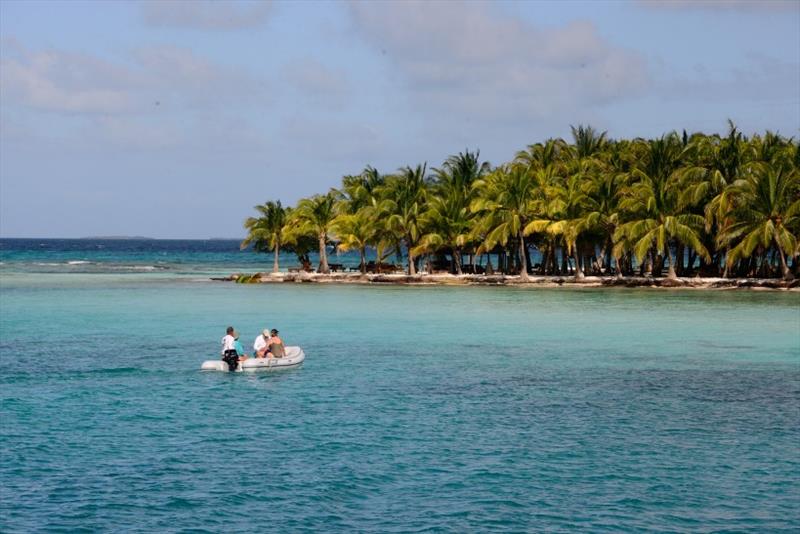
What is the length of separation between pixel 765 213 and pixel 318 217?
3663 centimetres

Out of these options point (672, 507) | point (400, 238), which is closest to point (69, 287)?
point (400, 238)

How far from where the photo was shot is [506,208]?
76000 millimetres

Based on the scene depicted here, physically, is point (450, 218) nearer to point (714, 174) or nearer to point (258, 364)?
point (714, 174)

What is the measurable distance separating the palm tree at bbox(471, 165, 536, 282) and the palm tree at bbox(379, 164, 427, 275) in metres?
5.50

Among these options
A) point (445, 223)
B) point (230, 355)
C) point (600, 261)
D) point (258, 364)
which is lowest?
point (258, 364)

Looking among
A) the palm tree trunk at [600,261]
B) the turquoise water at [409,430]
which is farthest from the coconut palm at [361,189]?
the turquoise water at [409,430]

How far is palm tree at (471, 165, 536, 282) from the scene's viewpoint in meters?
75.6

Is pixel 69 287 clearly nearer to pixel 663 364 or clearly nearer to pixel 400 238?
pixel 400 238

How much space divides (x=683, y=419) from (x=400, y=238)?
61.2 meters

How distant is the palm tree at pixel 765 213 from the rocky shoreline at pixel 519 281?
1965mm

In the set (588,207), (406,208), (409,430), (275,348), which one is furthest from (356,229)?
(409,430)

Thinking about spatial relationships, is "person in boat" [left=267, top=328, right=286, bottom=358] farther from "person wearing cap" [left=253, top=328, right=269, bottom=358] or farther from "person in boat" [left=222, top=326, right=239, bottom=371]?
"person in boat" [left=222, top=326, right=239, bottom=371]

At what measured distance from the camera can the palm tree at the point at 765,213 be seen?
213ft

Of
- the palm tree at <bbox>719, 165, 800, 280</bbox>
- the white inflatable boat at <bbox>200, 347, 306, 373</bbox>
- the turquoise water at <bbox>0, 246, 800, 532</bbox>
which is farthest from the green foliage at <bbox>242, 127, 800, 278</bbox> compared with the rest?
the white inflatable boat at <bbox>200, 347, 306, 373</bbox>
